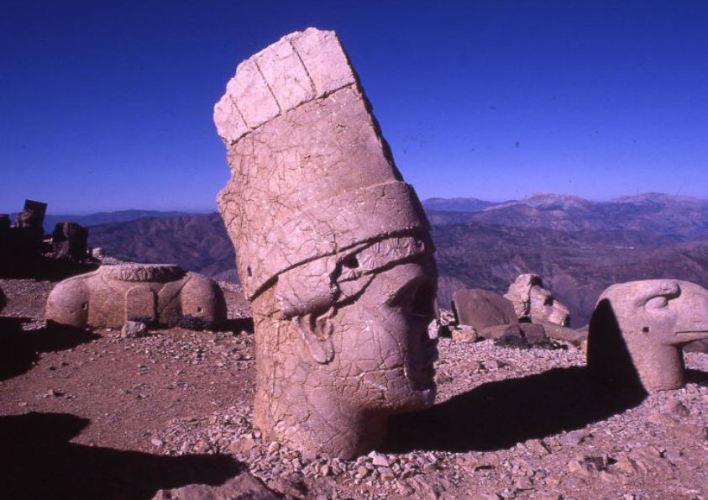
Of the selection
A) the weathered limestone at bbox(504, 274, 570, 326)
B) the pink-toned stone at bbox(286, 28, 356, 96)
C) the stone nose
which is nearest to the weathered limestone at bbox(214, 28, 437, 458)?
the pink-toned stone at bbox(286, 28, 356, 96)

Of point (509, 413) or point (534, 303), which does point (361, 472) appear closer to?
point (509, 413)

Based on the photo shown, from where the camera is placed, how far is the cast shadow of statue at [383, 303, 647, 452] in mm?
4555

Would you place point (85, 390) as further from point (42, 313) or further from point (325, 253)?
point (42, 313)

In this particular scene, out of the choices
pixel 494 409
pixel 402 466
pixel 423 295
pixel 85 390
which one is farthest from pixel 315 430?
pixel 85 390

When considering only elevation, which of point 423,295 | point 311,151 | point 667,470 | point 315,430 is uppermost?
point 311,151

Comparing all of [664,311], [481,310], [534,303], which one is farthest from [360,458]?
[534,303]

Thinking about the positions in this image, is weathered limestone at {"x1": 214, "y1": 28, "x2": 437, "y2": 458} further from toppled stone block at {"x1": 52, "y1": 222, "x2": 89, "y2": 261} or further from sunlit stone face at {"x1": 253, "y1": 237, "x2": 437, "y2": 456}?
toppled stone block at {"x1": 52, "y1": 222, "x2": 89, "y2": 261}

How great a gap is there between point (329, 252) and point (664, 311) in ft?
14.1

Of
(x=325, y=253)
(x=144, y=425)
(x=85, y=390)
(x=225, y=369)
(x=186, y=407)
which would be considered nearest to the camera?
(x=325, y=253)

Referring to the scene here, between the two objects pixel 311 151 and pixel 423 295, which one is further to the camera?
pixel 423 295

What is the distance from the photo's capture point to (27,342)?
794 cm

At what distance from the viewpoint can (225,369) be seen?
6855mm

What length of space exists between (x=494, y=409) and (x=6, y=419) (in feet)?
15.5

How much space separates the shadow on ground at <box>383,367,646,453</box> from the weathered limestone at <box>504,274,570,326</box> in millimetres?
6881
